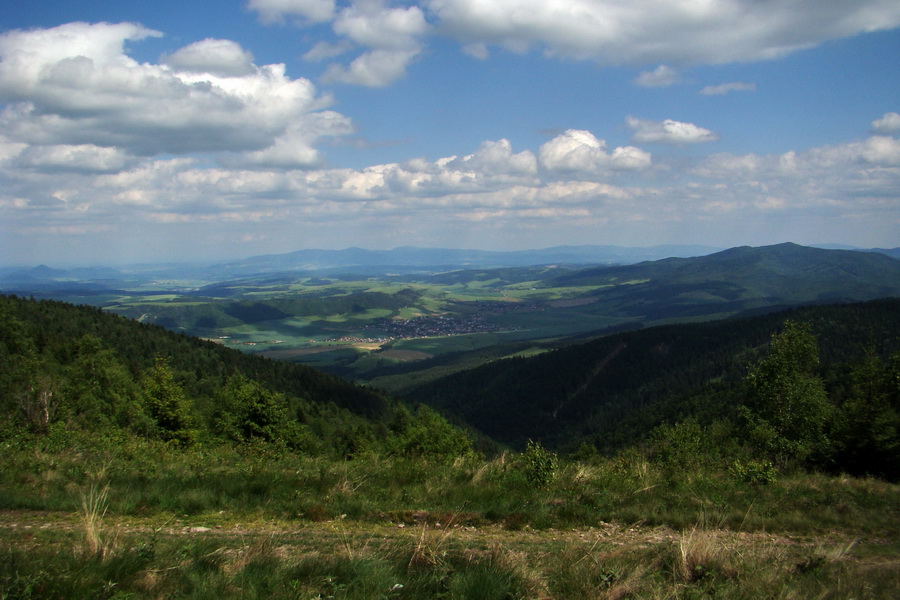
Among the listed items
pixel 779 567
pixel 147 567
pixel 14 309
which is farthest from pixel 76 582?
pixel 14 309

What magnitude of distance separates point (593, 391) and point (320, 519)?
165677mm

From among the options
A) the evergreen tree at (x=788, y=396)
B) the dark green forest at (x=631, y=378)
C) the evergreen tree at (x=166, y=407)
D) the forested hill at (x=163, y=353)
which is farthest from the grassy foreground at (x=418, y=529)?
the dark green forest at (x=631, y=378)

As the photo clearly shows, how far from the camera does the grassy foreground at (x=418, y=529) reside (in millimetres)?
5199

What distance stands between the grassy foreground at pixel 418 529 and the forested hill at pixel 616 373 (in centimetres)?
11850

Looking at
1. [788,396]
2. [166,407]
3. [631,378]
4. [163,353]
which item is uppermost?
[788,396]

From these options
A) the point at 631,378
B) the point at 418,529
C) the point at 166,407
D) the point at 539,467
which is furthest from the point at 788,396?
the point at 631,378

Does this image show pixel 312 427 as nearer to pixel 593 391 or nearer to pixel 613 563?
pixel 613 563

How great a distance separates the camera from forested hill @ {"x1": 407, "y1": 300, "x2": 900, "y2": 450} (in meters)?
134

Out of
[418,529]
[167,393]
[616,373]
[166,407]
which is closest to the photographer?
[418,529]

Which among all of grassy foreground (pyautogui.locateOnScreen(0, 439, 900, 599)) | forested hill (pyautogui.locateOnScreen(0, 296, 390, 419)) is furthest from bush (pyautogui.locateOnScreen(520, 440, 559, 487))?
forested hill (pyautogui.locateOnScreen(0, 296, 390, 419))

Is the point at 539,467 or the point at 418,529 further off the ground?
the point at 418,529

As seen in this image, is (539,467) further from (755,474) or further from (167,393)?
(167,393)

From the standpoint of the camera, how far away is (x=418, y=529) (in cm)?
793

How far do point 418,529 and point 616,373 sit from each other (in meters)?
173
